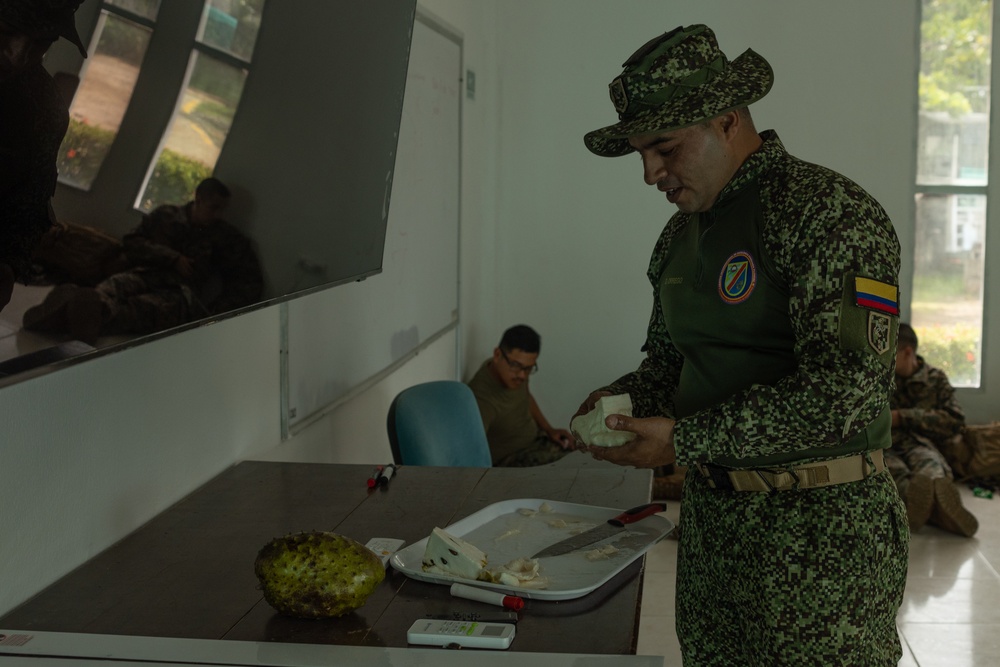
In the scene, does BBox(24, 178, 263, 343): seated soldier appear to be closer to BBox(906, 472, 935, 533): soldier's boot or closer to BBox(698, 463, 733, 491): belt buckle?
BBox(698, 463, 733, 491): belt buckle

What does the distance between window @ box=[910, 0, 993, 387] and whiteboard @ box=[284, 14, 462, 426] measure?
9.53ft

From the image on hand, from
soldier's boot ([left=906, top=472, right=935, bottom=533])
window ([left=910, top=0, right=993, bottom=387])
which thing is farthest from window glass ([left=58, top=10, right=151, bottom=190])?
window ([left=910, top=0, right=993, bottom=387])

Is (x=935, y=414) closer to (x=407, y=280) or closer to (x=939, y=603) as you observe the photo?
(x=939, y=603)

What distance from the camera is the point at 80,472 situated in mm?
1700

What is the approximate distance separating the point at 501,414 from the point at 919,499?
1.88 m

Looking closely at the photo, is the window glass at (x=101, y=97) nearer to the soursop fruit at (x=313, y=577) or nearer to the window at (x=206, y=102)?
the window at (x=206, y=102)

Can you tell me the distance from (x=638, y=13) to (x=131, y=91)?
4914 millimetres

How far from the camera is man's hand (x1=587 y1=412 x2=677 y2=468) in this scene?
1608 mm

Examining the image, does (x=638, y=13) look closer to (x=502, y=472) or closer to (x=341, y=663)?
(x=502, y=472)

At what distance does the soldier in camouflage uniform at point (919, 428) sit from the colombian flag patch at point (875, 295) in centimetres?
339

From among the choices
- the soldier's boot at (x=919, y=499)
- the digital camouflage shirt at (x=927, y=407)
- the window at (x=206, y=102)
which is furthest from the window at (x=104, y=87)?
the digital camouflage shirt at (x=927, y=407)

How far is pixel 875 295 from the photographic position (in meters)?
1.48

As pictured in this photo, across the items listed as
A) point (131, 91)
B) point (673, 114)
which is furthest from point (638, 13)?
point (131, 91)

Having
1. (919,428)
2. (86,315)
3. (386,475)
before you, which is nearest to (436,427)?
(386,475)
